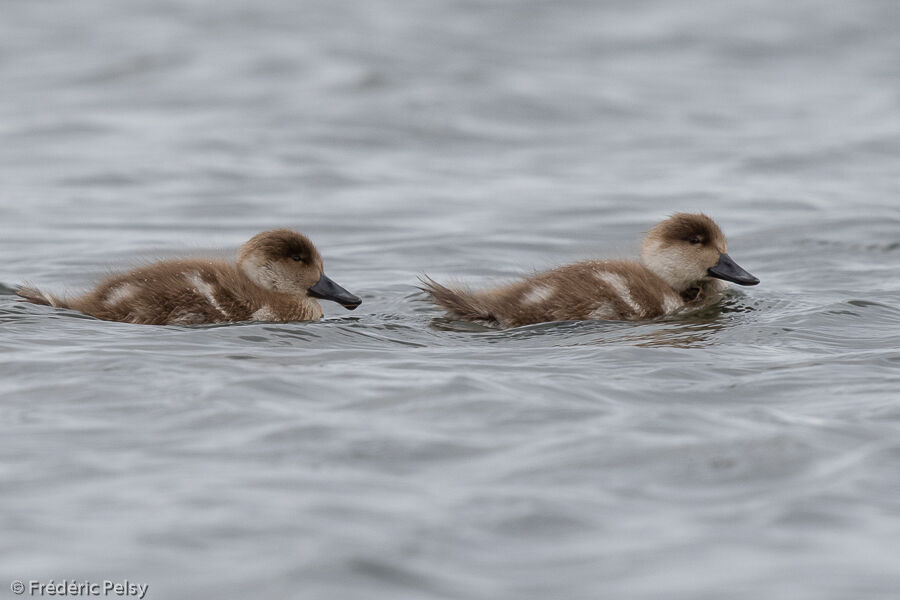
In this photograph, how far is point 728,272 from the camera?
25.4 feet

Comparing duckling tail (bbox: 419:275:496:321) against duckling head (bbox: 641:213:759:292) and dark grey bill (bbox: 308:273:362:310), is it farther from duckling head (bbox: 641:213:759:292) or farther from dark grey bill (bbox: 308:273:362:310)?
duckling head (bbox: 641:213:759:292)

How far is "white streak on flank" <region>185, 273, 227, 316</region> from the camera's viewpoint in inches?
268

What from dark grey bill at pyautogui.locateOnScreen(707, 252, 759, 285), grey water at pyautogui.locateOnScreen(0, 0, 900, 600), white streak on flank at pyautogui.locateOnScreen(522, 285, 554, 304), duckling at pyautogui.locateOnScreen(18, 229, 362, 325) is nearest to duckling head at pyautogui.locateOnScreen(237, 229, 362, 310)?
duckling at pyautogui.locateOnScreen(18, 229, 362, 325)

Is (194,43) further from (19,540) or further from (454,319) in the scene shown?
(19,540)

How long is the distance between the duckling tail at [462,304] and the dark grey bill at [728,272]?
1.37 m

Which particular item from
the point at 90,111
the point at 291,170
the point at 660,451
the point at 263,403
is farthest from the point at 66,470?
the point at 90,111

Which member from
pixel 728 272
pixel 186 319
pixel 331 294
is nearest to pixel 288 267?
pixel 331 294

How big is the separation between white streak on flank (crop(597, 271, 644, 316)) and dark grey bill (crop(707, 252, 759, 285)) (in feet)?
2.27

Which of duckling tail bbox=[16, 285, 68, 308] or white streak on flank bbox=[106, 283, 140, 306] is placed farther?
duckling tail bbox=[16, 285, 68, 308]

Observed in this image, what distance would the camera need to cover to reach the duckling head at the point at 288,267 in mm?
7211

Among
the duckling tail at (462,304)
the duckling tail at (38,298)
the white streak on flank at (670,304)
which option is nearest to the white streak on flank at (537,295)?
the duckling tail at (462,304)

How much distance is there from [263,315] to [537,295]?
4.19 feet

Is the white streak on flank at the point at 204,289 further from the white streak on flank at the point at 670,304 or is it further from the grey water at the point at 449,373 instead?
the white streak on flank at the point at 670,304

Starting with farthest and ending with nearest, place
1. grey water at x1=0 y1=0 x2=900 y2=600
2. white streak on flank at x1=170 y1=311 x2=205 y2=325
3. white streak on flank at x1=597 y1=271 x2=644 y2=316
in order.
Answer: white streak on flank at x1=597 y1=271 x2=644 y2=316, white streak on flank at x1=170 y1=311 x2=205 y2=325, grey water at x1=0 y1=0 x2=900 y2=600
